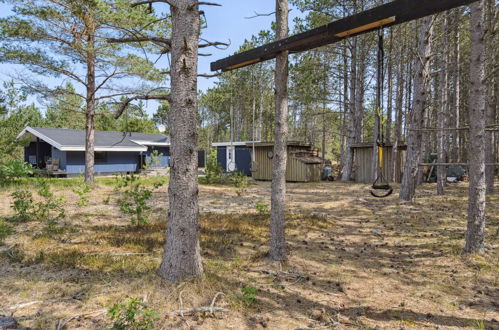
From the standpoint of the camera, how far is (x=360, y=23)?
3.42 metres

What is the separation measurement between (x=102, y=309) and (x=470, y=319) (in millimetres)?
3675

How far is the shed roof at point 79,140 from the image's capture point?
19847mm

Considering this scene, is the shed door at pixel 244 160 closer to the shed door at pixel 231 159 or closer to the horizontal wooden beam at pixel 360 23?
the shed door at pixel 231 159

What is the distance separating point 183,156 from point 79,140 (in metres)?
20.8

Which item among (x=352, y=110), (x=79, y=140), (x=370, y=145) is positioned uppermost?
(x=352, y=110)

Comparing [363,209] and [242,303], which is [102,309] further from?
[363,209]

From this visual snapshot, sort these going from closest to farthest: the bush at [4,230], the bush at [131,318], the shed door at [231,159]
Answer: the bush at [131,318] < the bush at [4,230] < the shed door at [231,159]

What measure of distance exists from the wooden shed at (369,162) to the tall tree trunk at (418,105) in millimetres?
7096

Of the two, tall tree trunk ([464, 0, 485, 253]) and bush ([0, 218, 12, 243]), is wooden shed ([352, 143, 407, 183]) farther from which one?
bush ([0, 218, 12, 243])

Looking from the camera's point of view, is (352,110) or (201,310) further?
(352,110)

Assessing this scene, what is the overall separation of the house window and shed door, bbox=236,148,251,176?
983 centimetres

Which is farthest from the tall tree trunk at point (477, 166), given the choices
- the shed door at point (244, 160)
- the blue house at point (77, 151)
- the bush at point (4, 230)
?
the shed door at point (244, 160)

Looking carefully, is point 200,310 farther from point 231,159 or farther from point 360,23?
point 231,159

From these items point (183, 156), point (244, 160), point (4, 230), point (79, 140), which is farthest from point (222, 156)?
point (183, 156)
